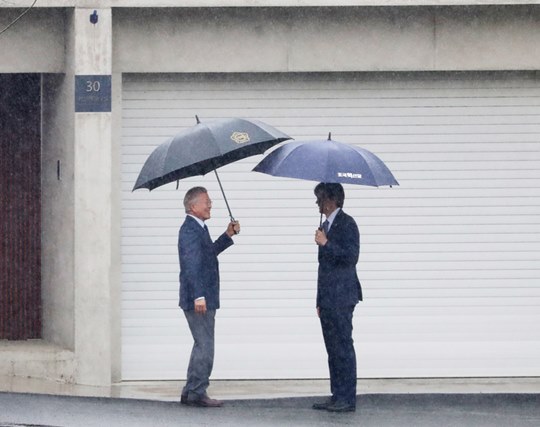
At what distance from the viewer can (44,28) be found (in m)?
13.8

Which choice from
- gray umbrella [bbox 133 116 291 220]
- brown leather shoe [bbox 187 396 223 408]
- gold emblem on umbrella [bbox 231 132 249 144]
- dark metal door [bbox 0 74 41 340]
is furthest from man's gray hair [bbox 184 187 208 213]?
dark metal door [bbox 0 74 41 340]

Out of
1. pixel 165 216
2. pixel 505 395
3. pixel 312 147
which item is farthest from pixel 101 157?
pixel 505 395

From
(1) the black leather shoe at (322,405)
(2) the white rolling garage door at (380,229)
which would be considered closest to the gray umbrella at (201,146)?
(1) the black leather shoe at (322,405)

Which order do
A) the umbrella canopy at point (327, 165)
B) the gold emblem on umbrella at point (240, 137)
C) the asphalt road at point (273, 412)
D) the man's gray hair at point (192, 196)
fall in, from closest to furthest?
1. the asphalt road at point (273, 412)
2. the umbrella canopy at point (327, 165)
3. the gold emblem on umbrella at point (240, 137)
4. the man's gray hair at point (192, 196)

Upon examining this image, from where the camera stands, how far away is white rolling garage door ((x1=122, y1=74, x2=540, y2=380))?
14.0 meters

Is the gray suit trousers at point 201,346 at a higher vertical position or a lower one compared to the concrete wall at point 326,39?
lower

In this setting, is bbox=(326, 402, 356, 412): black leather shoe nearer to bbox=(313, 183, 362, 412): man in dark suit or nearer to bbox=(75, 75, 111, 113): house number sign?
bbox=(313, 183, 362, 412): man in dark suit

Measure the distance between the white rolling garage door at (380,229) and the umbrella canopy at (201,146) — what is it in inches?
112

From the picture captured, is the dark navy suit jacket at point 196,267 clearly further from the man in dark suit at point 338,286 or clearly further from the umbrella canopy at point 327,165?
the man in dark suit at point 338,286

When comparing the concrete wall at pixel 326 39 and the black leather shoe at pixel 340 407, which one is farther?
the concrete wall at pixel 326 39

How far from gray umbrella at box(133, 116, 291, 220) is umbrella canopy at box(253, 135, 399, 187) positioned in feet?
0.57

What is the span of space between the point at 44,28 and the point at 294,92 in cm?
246

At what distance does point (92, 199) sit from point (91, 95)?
3.14 ft

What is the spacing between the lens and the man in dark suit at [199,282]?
11.1 meters
